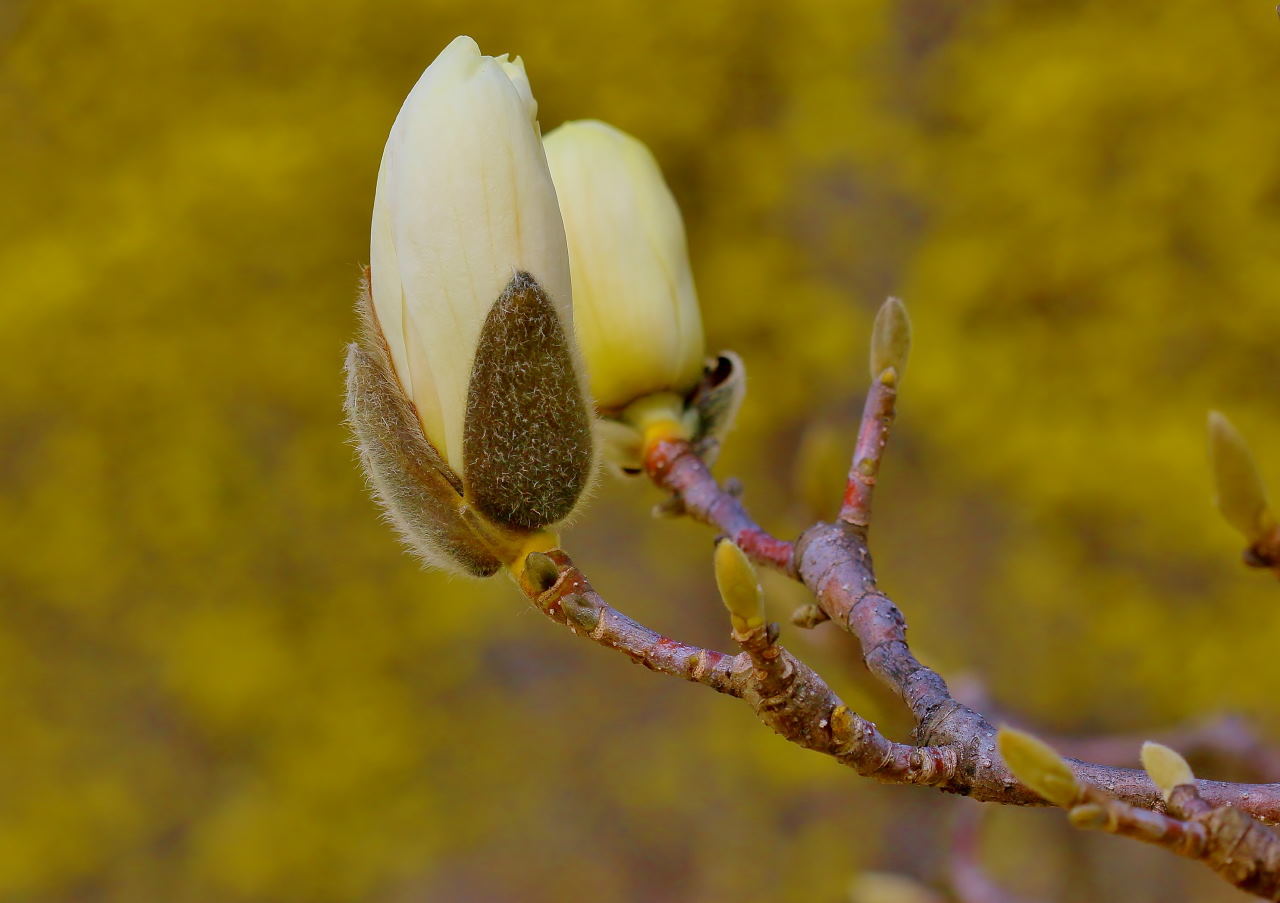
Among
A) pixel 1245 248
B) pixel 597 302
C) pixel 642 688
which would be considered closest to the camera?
pixel 597 302

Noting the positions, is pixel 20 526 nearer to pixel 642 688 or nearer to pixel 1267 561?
pixel 642 688

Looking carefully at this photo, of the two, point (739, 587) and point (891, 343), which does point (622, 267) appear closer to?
point (891, 343)

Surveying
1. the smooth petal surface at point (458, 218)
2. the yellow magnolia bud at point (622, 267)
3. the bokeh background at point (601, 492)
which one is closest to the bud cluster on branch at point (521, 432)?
the smooth petal surface at point (458, 218)

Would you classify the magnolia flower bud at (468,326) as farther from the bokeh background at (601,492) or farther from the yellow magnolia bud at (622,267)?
the bokeh background at (601,492)

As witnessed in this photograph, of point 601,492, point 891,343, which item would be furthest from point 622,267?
point 601,492

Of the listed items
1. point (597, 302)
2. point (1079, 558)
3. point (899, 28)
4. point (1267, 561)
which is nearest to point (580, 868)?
point (1079, 558)

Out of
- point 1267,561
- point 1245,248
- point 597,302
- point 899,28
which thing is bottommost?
point 1267,561

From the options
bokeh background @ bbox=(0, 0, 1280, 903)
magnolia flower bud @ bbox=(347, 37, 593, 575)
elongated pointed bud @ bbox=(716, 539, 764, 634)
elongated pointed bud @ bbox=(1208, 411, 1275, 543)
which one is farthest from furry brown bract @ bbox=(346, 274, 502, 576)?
bokeh background @ bbox=(0, 0, 1280, 903)
